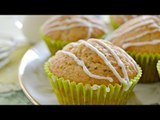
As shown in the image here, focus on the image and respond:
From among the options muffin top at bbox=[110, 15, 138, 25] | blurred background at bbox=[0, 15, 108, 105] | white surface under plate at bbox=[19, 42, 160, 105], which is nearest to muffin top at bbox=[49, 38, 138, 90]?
white surface under plate at bbox=[19, 42, 160, 105]

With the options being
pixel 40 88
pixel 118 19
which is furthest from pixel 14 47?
pixel 118 19

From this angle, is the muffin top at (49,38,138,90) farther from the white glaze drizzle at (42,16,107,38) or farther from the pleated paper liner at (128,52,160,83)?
the white glaze drizzle at (42,16,107,38)

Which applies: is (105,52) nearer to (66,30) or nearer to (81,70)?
(81,70)

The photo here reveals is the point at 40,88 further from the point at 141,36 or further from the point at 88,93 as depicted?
the point at 141,36

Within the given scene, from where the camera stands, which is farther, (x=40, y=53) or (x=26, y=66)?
(x=40, y=53)
